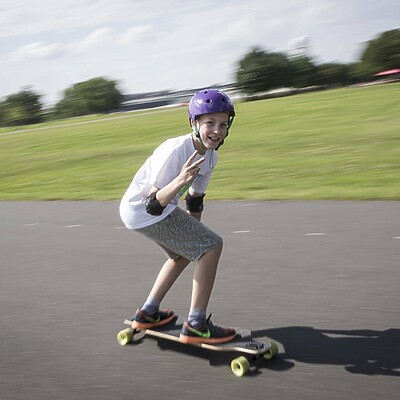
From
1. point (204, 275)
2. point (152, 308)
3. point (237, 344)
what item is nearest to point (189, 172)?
point (204, 275)

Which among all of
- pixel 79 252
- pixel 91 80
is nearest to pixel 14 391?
pixel 79 252

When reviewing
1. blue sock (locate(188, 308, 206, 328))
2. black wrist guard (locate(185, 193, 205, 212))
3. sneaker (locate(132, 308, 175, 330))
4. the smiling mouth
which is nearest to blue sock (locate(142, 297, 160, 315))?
sneaker (locate(132, 308, 175, 330))

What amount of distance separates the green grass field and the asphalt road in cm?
228

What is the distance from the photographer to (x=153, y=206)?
3953mm

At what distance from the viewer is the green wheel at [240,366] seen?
381cm

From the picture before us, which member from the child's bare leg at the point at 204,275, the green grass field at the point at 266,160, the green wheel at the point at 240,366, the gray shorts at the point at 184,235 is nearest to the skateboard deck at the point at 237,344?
the green wheel at the point at 240,366

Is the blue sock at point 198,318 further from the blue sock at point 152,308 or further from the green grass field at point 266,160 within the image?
the green grass field at point 266,160

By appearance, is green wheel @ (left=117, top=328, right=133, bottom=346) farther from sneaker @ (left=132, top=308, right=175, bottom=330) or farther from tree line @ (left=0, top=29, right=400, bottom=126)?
tree line @ (left=0, top=29, right=400, bottom=126)

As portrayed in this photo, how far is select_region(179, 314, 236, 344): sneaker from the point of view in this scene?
4.14m

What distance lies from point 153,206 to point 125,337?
1.08 metres

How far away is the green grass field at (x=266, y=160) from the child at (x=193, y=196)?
210 inches

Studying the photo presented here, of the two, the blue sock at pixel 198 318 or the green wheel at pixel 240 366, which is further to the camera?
the blue sock at pixel 198 318

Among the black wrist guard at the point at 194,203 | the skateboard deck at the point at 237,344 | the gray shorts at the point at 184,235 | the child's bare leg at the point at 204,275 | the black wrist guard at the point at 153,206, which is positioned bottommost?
the skateboard deck at the point at 237,344

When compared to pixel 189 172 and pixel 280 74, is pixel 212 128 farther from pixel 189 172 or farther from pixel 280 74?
pixel 280 74
